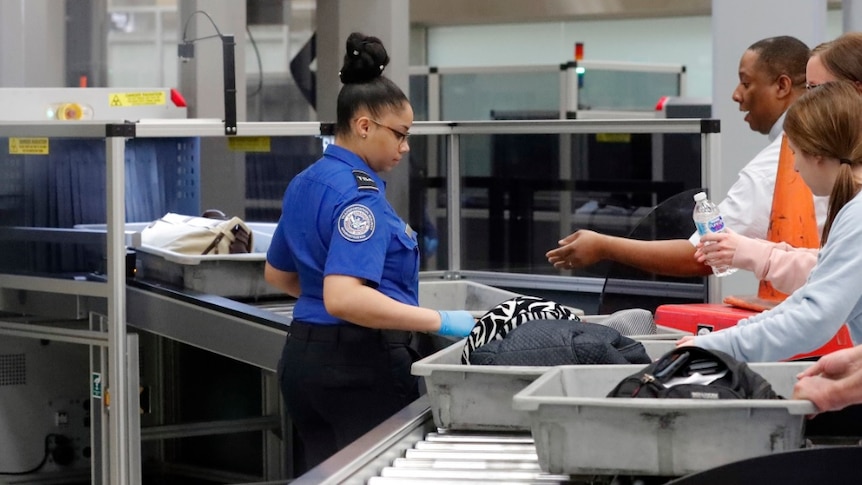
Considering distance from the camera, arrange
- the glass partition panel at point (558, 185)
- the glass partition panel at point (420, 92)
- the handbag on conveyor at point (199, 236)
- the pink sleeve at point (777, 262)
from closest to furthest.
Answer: the pink sleeve at point (777, 262), the handbag on conveyor at point (199, 236), the glass partition panel at point (558, 185), the glass partition panel at point (420, 92)

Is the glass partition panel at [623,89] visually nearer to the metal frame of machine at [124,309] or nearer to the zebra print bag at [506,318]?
the metal frame of machine at [124,309]

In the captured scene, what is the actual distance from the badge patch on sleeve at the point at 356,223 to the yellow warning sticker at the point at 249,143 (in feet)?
3.69

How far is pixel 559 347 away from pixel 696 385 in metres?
0.28

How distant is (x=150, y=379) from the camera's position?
152 inches

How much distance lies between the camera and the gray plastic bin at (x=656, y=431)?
1410mm

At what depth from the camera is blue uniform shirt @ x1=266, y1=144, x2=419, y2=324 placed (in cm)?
226

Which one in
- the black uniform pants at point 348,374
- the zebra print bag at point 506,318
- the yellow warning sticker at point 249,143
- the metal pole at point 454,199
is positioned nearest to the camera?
the zebra print bag at point 506,318

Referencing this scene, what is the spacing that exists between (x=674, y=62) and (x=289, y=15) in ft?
12.5

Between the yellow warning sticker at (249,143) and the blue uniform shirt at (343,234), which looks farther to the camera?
the yellow warning sticker at (249,143)

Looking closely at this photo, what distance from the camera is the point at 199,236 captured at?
128 inches

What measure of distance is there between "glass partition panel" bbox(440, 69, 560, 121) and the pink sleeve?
6.54 meters

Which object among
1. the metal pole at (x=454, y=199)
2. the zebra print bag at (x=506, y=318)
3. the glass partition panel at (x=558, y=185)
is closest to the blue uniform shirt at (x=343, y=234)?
the zebra print bag at (x=506, y=318)

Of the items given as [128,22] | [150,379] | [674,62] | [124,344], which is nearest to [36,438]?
[150,379]

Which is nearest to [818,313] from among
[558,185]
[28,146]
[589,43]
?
[28,146]
